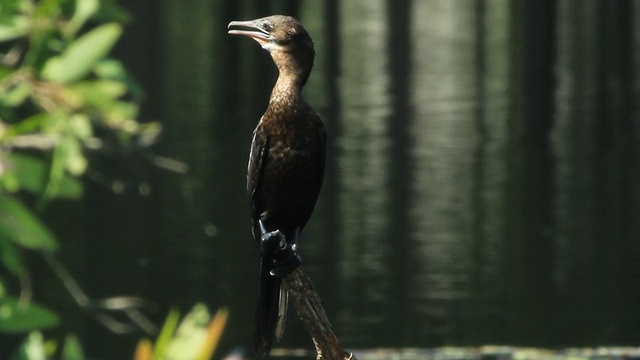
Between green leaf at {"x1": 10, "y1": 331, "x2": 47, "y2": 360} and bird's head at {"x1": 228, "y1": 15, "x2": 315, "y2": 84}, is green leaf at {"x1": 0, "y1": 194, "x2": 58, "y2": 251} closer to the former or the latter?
green leaf at {"x1": 10, "y1": 331, "x2": 47, "y2": 360}

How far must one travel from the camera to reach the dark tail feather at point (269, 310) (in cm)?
319

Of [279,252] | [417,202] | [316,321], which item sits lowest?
[417,202]

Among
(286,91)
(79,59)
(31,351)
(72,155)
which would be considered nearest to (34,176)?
(72,155)

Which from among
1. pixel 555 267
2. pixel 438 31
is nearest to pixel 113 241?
pixel 555 267

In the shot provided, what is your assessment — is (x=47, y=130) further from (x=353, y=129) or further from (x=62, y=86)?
(x=353, y=129)

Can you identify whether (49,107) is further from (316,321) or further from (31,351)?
(316,321)

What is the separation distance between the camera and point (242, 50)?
5394 centimetres

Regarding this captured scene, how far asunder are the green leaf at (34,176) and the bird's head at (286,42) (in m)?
1.28

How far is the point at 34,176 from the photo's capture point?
6.38ft

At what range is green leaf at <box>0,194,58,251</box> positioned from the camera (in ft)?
6.05

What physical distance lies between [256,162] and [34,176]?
1.51 metres

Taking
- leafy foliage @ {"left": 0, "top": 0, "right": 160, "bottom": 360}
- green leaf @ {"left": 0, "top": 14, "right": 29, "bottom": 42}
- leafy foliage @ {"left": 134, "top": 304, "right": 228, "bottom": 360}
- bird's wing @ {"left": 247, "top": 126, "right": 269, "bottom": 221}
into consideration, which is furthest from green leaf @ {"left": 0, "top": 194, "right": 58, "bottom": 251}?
bird's wing @ {"left": 247, "top": 126, "right": 269, "bottom": 221}

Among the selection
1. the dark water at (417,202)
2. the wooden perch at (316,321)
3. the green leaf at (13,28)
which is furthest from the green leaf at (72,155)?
the dark water at (417,202)

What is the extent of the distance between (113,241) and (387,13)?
40495mm
